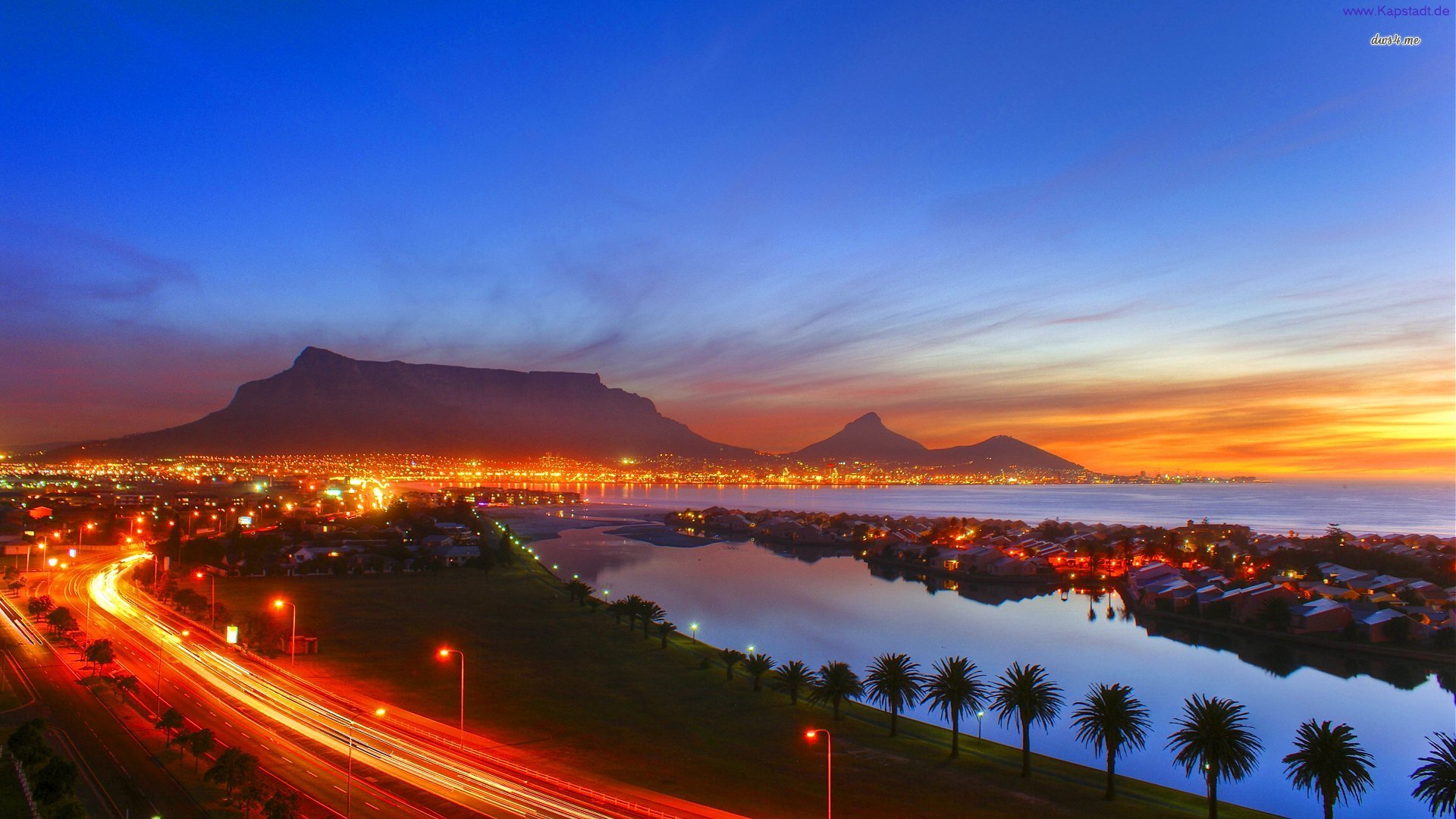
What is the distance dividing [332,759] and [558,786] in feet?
14.2

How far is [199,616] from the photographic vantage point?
90.3 ft

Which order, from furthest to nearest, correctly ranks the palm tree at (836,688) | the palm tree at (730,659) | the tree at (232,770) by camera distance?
the palm tree at (730,659), the palm tree at (836,688), the tree at (232,770)

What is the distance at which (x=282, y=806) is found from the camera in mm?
11133

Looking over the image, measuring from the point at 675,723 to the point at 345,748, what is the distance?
733 cm

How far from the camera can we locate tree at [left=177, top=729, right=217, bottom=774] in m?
13.8

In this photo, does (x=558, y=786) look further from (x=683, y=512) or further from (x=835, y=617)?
(x=683, y=512)

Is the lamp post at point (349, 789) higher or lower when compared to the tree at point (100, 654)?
lower

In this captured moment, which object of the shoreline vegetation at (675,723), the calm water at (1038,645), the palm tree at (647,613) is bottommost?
the calm water at (1038,645)

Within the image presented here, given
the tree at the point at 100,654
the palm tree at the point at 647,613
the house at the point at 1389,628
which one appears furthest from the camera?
the house at the point at 1389,628

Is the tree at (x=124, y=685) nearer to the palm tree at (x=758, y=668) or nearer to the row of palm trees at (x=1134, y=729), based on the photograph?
the row of palm trees at (x=1134, y=729)

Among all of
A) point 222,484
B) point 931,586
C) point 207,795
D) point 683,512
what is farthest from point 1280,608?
point 222,484

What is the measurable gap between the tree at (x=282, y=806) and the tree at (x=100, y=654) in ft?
36.0

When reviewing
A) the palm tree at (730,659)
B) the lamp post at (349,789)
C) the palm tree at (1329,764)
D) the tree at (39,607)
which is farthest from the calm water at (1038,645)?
the tree at (39,607)

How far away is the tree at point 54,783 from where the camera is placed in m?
11.5
